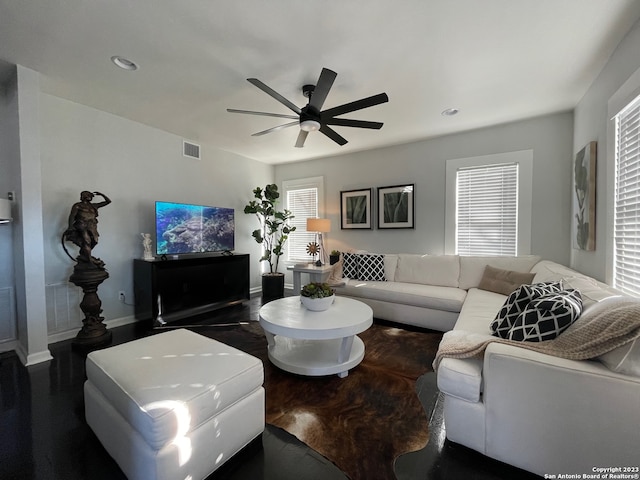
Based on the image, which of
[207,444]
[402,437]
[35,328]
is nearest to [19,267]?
[35,328]

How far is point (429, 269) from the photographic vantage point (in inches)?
143

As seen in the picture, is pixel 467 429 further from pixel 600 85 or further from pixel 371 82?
pixel 600 85

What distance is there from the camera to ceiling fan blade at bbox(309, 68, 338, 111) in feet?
5.72

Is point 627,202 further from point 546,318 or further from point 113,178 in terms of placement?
point 113,178

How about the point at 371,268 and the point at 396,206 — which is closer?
the point at 371,268

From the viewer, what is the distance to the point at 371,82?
2.42m

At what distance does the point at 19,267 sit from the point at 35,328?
0.59 metres

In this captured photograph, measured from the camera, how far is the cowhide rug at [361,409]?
4.60ft

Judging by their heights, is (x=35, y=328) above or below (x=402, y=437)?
above

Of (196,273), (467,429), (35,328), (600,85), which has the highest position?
(600,85)

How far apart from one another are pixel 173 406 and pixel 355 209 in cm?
389

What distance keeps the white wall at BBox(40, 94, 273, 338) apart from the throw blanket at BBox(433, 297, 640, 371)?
12.4 feet

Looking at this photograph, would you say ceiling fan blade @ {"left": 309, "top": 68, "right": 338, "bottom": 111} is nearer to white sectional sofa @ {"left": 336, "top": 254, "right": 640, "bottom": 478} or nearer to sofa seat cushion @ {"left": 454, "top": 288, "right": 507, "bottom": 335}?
white sectional sofa @ {"left": 336, "top": 254, "right": 640, "bottom": 478}

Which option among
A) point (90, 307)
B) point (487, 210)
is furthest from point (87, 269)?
point (487, 210)
